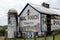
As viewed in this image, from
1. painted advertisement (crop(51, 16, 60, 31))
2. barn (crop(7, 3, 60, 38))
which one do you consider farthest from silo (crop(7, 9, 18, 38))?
painted advertisement (crop(51, 16, 60, 31))

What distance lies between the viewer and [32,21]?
107ft

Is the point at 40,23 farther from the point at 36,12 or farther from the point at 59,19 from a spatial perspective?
the point at 59,19

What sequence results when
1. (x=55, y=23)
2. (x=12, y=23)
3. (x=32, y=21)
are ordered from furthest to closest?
1. (x=55, y=23)
2. (x=12, y=23)
3. (x=32, y=21)

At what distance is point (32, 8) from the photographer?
32.9 m

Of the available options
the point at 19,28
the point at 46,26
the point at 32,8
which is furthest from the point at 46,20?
the point at 19,28

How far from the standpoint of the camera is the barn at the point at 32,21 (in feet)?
104

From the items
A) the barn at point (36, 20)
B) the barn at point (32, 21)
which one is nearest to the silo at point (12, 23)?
the barn at point (32, 21)

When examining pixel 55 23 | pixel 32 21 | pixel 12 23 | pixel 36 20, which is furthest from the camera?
pixel 55 23

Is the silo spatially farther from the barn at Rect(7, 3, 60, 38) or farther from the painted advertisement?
the painted advertisement

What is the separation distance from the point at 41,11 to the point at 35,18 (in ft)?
5.18

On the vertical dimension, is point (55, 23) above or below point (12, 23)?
below

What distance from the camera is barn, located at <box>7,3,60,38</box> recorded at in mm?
31766

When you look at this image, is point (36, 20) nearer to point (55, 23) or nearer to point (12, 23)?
point (12, 23)

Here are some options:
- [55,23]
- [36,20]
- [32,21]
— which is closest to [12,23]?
[32,21]
